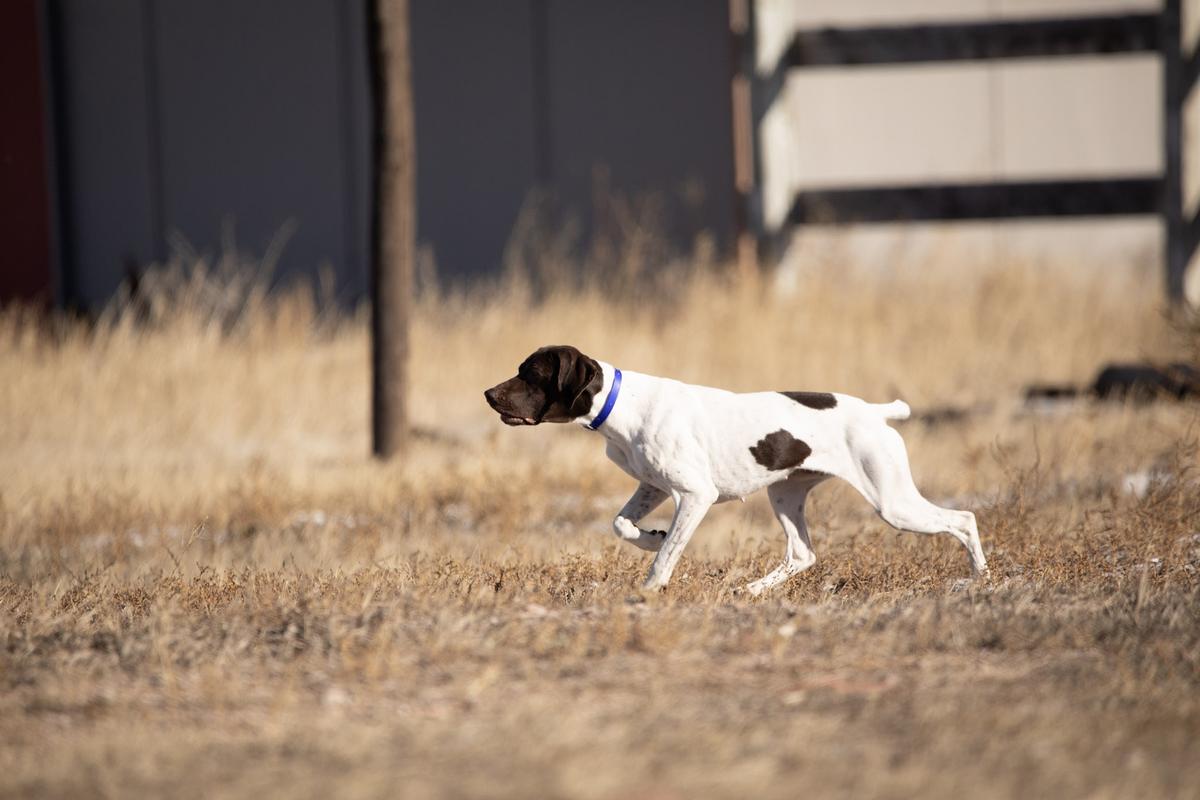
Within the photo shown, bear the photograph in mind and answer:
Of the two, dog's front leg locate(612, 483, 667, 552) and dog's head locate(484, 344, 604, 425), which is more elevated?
dog's head locate(484, 344, 604, 425)

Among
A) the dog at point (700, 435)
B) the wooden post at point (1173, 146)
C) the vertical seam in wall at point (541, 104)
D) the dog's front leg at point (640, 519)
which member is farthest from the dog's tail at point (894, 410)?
the vertical seam in wall at point (541, 104)

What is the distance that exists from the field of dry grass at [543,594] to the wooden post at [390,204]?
67cm

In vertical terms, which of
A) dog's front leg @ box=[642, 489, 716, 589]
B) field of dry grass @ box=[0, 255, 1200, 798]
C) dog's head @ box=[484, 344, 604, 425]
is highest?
dog's head @ box=[484, 344, 604, 425]

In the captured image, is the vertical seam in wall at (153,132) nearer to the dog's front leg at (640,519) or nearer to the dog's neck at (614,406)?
the dog's front leg at (640,519)

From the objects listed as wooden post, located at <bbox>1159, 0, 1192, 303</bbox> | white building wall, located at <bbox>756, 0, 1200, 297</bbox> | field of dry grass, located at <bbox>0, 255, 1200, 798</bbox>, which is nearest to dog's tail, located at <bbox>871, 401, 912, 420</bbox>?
field of dry grass, located at <bbox>0, 255, 1200, 798</bbox>

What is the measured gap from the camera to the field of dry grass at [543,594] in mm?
3973

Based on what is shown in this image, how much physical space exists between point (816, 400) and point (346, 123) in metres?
11.0

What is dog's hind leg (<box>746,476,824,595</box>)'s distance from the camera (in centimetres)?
607

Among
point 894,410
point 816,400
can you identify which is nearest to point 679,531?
point 816,400

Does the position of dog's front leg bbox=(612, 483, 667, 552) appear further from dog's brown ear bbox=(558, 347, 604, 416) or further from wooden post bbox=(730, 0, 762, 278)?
wooden post bbox=(730, 0, 762, 278)

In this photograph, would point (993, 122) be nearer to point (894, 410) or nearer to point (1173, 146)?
point (1173, 146)

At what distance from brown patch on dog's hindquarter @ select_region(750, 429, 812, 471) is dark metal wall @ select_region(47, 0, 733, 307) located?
9778 mm

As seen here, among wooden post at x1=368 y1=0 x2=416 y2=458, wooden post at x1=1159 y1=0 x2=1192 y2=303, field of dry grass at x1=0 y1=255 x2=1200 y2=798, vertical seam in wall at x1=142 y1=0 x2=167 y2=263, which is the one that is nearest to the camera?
field of dry grass at x1=0 y1=255 x2=1200 y2=798

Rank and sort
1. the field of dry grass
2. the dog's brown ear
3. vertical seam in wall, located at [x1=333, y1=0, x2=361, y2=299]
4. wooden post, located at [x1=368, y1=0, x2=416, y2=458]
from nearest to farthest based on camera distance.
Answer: the field of dry grass
the dog's brown ear
wooden post, located at [x1=368, y1=0, x2=416, y2=458]
vertical seam in wall, located at [x1=333, y1=0, x2=361, y2=299]
